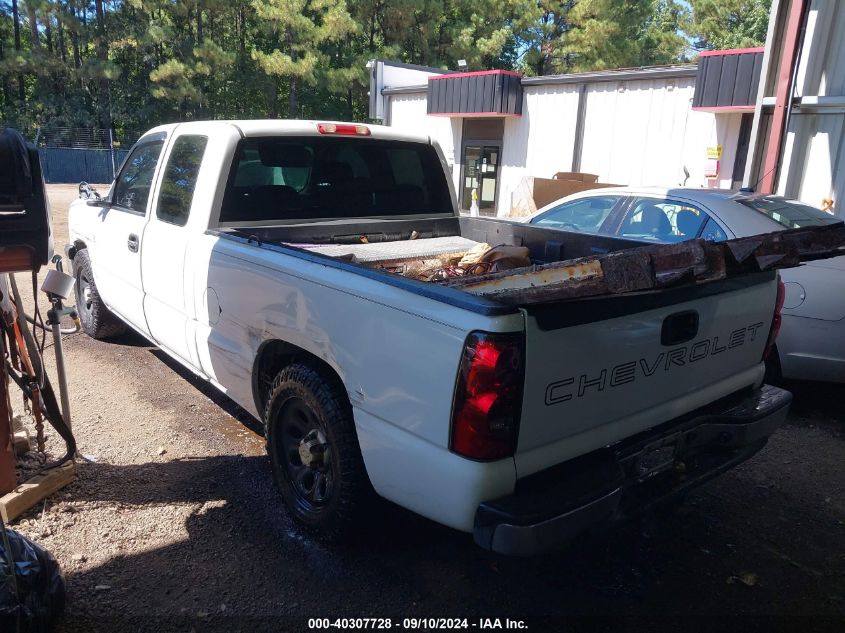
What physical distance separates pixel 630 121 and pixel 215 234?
11.3 metres

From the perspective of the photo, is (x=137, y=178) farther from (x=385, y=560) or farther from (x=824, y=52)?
(x=824, y=52)

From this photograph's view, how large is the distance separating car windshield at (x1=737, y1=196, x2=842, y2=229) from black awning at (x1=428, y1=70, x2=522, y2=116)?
10.1m

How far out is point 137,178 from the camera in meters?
4.96

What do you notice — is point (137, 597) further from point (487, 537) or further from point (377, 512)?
point (487, 537)

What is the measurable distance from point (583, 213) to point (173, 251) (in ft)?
11.9

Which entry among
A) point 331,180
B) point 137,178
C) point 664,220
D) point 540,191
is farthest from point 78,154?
point 664,220

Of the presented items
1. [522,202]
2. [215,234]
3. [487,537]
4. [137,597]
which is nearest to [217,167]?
[215,234]

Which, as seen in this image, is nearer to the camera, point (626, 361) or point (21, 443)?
point (626, 361)

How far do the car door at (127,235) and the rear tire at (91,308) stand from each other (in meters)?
0.30

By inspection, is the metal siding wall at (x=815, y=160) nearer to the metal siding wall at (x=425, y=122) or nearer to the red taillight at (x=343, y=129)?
the red taillight at (x=343, y=129)

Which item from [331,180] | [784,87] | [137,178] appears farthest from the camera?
[784,87]

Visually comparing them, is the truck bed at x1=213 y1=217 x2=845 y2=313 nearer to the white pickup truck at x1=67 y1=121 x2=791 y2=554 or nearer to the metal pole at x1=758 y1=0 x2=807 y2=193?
the white pickup truck at x1=67 y1=121 x2=791 y2=554

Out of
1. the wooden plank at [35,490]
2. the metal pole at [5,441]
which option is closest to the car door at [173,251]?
the wooden plank at [35,490]

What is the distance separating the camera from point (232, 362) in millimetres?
3594
